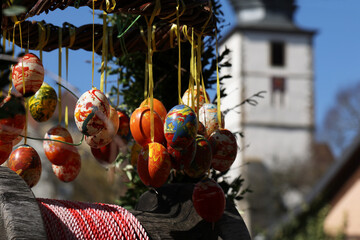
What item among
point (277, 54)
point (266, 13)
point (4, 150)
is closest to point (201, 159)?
point (4, 150)

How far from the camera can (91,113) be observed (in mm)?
1575

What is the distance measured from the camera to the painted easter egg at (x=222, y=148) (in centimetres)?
170

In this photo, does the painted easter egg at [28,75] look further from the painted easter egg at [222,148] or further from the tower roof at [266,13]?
the tower roof at [266,13]

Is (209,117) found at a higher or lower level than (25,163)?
higher

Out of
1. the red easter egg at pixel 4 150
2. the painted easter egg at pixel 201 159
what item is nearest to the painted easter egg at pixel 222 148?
the painted easter egg at pixel 201 159

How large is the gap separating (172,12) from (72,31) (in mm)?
417

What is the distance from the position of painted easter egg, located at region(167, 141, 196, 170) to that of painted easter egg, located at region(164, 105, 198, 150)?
25mm

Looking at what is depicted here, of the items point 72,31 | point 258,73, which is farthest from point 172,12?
point 258,73

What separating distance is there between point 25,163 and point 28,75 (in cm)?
26

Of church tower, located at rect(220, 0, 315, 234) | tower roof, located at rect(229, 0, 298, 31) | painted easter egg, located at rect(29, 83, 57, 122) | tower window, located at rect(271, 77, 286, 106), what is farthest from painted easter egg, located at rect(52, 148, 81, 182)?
tower roof, located at rect(229, 0, 298, 31)

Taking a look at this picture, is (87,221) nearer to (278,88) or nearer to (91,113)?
(91,113)

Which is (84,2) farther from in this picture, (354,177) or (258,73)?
(258,73)

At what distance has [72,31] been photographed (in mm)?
1893

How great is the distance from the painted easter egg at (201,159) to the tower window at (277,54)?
34.4 m
